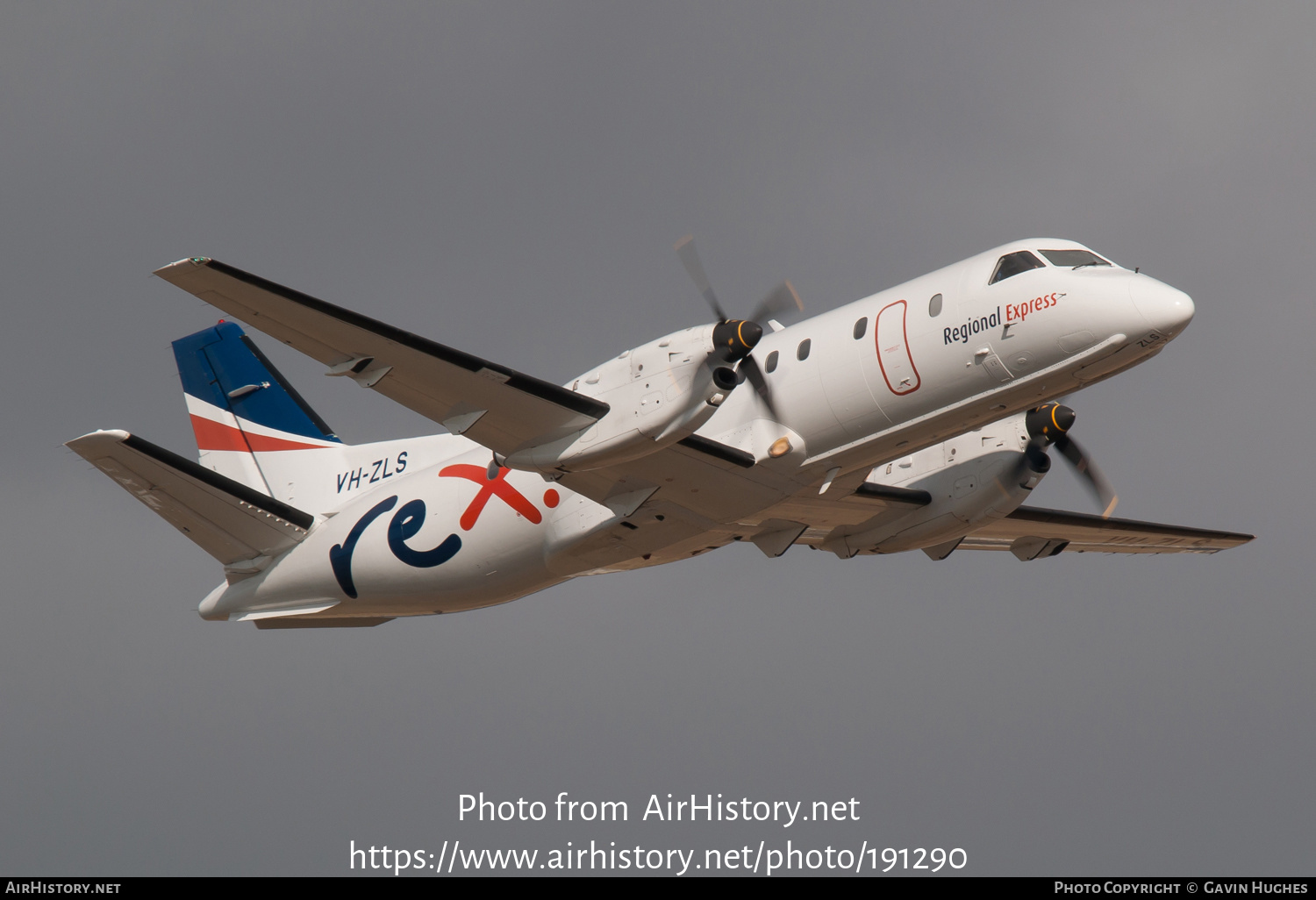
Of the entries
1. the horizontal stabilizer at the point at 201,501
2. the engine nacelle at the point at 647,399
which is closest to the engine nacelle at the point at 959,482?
the engine nacelle at the point at 647,399

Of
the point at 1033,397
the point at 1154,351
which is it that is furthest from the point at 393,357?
the point at 1154,351

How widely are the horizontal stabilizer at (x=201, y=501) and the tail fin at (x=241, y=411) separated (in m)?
2.49

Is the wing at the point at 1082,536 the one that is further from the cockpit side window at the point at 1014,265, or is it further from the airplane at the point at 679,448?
the cockpit side window at the point at 1014,265

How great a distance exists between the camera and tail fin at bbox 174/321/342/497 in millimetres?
21469

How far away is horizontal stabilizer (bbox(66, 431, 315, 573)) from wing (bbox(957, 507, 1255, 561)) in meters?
10.4

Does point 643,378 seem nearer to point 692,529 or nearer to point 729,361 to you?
point 729,361

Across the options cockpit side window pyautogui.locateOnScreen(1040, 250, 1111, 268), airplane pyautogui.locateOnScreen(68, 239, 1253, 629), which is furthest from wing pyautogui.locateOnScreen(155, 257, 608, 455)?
cockpit side window pyautogui.locateOnScreen(1040, 250, 1111, 268)

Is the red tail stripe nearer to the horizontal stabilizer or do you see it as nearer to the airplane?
the airplane

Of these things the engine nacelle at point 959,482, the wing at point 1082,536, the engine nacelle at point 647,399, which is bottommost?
the wing at point 1082,536

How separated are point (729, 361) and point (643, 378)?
3.23 feet

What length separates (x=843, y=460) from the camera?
50.0 ft

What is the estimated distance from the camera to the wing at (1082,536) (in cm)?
2020

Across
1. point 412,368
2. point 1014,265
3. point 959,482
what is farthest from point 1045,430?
point 412,368

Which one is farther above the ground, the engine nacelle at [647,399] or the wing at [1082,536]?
the engine nacelle at [647,399]
